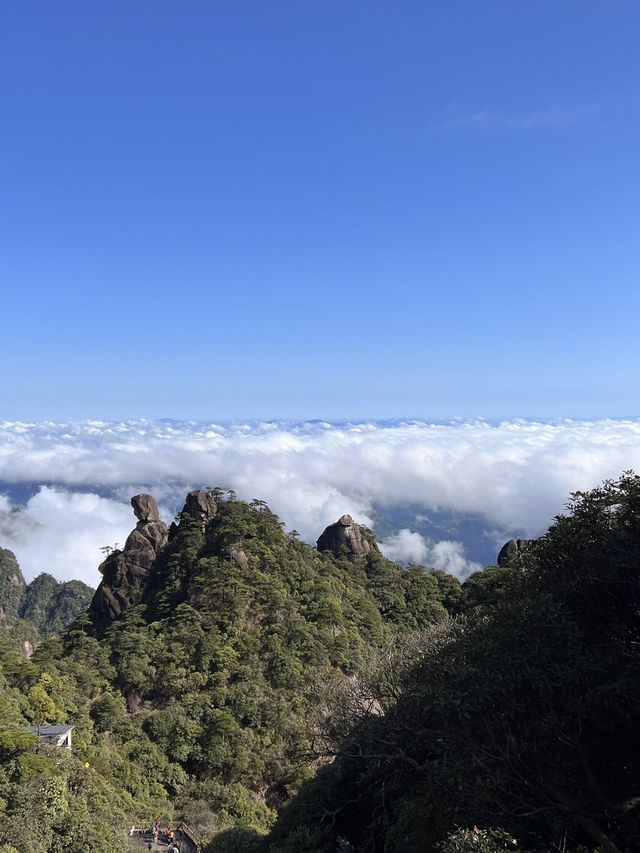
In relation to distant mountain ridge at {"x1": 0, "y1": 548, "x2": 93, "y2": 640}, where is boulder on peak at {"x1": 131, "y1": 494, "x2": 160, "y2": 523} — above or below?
above

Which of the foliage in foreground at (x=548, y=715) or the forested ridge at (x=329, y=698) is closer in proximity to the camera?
the foliage in foreground at (x=548, y=715)

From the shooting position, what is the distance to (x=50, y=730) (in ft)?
82.5

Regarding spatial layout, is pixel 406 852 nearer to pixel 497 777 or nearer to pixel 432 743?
pixel 432 743

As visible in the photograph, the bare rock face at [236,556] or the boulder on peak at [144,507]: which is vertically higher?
the boulder on peak at [144,507]

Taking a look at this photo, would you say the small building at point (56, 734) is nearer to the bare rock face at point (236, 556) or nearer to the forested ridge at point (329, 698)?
the forested ridge at point (329, 698)

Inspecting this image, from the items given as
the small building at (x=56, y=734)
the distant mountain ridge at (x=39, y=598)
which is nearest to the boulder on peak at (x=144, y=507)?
the small building at (x=56, y=734)

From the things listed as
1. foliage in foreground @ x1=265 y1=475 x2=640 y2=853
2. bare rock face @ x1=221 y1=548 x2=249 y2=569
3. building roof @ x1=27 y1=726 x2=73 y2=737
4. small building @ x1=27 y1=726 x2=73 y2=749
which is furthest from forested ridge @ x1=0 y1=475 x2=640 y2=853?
building roof @ x1=27 y1=726 x2=73 y2=737

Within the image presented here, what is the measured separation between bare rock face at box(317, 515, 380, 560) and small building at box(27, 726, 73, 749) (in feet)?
95.7

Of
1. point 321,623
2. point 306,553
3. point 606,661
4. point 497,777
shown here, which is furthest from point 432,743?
point 306,553

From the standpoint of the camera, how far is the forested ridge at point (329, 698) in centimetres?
894

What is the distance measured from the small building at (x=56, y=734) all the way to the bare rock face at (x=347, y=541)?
2918cm

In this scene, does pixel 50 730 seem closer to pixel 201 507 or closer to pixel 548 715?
pixel 201 507

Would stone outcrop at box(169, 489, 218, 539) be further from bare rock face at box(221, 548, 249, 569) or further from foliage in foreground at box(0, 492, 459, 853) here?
bare rock face at box(221, 548, 249, 569)

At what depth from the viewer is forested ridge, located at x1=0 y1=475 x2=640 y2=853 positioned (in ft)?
29.3
